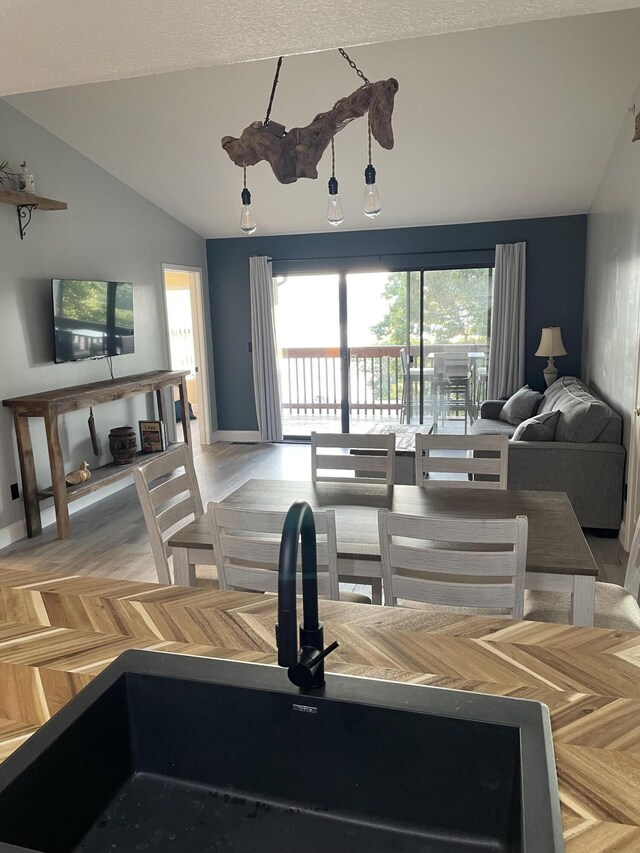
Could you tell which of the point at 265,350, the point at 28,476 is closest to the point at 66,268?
the point at 28,476

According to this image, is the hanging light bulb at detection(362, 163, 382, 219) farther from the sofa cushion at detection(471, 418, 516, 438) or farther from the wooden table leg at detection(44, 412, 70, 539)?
the sofa cushion at detection(471, 418, 516, 438)

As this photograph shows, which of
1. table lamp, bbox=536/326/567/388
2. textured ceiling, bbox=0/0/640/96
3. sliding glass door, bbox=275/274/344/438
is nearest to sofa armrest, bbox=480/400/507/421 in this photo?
table lamp, bbox=536/326/567/388

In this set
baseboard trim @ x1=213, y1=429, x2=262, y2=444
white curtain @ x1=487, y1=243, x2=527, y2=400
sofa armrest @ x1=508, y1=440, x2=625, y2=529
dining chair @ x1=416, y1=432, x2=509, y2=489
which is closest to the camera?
dining chair @ x1=416, y1=432, x2=509, y2=489

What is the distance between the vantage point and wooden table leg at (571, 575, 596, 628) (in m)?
1.99

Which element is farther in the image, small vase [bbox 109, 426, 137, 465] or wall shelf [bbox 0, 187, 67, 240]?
small vase [bbox 109, 426, 137, 465]

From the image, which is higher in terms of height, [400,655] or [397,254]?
[397,254]

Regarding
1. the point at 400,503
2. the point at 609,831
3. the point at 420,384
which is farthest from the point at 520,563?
the point at 420,384

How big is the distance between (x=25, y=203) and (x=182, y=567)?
3.20 m

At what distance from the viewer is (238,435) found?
25.6 ft

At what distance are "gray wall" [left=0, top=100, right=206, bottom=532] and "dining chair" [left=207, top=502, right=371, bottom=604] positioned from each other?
3058 mm

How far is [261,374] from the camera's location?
24.4 ft

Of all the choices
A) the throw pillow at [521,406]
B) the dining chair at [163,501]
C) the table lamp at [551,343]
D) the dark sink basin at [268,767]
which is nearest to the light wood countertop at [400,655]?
the dark sink basin at [268,767]

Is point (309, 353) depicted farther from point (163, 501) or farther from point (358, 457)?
point (163, 501)

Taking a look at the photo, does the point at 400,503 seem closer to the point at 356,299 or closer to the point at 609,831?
the point at 609,831
